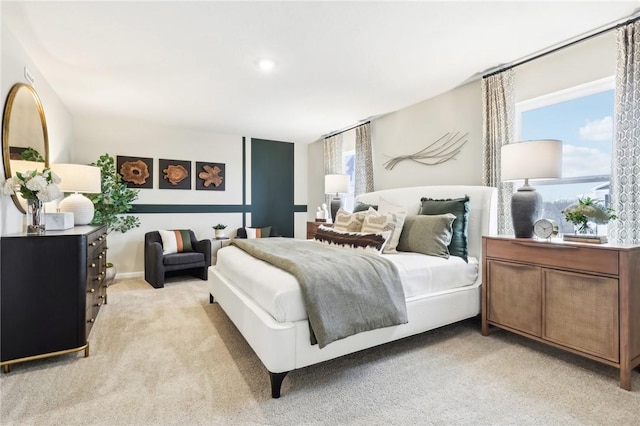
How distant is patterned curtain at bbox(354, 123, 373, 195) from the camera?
4.83m

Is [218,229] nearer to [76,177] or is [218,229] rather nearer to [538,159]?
[76,177]

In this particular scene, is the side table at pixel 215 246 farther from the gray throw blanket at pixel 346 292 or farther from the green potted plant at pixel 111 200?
the gray throw blanket at pixel 346 292

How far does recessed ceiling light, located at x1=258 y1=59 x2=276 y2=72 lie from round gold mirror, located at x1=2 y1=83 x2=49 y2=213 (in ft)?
6.49

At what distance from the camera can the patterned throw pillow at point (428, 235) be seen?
2.79 meters

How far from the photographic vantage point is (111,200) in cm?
443

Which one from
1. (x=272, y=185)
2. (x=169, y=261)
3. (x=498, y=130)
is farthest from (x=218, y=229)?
(x=498, y=130)

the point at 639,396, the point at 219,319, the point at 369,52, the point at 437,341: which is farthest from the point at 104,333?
the point at 639,396

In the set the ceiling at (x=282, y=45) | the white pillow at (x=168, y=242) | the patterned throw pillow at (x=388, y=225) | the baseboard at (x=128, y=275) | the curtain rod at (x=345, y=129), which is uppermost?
the curtain rod at (x=345, y=129)

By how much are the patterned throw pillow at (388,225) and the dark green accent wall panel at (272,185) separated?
3.48 meters

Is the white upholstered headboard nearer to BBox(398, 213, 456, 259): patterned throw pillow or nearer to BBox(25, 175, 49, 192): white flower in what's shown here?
BBox(398, 213, 456, 259): patterned throw pillow

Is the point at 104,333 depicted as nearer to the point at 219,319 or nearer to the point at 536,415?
the point at 219,319

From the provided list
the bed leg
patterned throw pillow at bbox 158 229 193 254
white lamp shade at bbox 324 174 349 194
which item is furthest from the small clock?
patterned throw pillow at bbox 158 229 193 254

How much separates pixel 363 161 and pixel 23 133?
13.0ft

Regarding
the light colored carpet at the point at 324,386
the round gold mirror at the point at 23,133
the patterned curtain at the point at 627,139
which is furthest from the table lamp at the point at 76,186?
the patterned curtain at the point at 627,139
